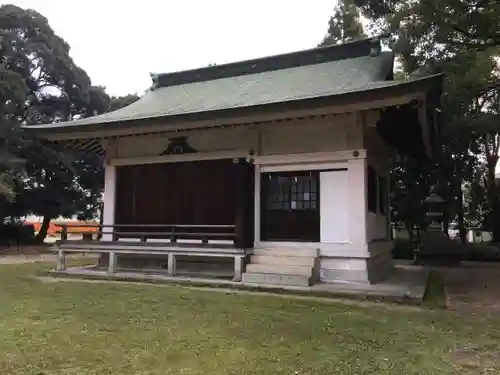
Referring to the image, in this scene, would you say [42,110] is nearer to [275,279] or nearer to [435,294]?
[275,279]

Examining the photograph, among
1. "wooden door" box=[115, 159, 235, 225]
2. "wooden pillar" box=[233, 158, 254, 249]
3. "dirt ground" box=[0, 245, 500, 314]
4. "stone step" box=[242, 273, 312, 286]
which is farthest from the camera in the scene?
"wooden door" box=[115, 159, 235, 225]

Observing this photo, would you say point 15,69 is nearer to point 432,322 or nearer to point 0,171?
point 0,171

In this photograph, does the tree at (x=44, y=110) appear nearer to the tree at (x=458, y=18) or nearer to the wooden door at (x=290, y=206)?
the wooden door at (x=290, y=206)

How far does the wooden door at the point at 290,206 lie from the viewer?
930cm

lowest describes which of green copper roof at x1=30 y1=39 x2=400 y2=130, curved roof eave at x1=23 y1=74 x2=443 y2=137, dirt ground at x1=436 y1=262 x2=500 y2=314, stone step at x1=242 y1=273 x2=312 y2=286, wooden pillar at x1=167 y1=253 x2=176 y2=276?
dirt ground at x1=436 y1=262 x2=500 y2=314

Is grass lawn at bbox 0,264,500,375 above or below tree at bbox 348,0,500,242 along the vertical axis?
below

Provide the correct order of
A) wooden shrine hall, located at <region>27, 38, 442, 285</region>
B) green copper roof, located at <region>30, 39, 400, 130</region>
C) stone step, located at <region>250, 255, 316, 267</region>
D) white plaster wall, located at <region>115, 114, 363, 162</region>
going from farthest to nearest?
green copper roof, located at <region>30, 39, 400, 130</region> → white plaster wall, located at <region>115, 114, 363, 162</region> → stone step, located at <region>250, 255, 316, 267</region> → wooden shrine hall, located at <region>27, 38, 442, 285</region>

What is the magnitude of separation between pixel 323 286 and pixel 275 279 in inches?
35.8

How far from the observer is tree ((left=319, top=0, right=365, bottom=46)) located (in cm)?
2144

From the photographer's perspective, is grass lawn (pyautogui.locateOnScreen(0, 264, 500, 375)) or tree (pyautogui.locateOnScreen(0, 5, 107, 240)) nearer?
grass lawn (pyautogui.locateOnScreen(0, 264, 500, 375))

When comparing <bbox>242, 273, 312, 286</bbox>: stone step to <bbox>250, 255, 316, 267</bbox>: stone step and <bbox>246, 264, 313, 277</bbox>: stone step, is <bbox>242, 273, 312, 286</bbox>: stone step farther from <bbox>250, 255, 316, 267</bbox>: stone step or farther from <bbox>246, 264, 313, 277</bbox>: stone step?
<bbox>250, 255, 316, 267</bbox>: stone step

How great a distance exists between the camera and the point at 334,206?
9062 millimetres

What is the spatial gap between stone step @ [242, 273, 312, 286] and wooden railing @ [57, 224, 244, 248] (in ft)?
2.69

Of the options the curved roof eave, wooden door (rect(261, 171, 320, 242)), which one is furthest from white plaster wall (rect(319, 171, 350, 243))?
the curved roof eave
